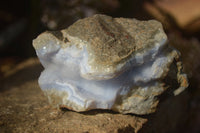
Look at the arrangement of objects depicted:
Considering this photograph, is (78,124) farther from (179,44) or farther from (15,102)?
(179,44)

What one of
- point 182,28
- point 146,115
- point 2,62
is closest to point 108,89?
point 146,115

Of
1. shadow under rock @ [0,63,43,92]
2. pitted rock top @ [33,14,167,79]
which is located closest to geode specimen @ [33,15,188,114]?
pitted rock top @ [33,14,167,79]

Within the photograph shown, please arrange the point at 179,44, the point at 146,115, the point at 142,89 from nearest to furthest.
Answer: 1. the point at 142,89
2. the point at 146,115
3. the point at 179,44

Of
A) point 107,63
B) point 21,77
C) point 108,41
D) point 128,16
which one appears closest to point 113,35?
point 108,41

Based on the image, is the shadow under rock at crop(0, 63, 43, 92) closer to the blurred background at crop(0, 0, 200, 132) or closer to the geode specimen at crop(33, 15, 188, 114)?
the blurred background at crop(0, 0, 200, 132)

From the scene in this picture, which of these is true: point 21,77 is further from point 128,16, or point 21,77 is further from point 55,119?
point 128,16
